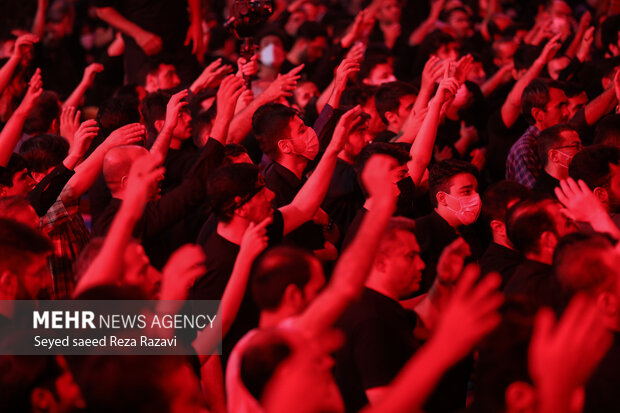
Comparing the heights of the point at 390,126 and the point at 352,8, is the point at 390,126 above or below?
above

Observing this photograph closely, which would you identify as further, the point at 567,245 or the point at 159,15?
the point at 159,15

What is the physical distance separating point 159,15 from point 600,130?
154 inches

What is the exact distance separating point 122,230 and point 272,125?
2164mm

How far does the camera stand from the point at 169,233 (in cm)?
578

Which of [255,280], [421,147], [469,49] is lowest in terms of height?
[469,49]

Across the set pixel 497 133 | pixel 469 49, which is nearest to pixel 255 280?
pixel 497 133

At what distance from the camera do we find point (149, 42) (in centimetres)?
749

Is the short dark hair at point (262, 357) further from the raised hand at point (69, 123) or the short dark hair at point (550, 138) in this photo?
the short dark hair at point (550, 138)

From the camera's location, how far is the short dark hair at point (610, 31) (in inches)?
328

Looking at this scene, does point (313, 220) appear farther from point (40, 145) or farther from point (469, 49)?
point (469, 49)

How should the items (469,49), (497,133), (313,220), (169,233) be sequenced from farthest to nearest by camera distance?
(469,49) → (497,133) → (169,233) → (313,220)

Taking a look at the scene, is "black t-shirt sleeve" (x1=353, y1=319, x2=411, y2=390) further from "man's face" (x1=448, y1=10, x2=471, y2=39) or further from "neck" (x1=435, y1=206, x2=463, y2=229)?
"man's face" (x1=448, y1=10, x2=471, y2=39)

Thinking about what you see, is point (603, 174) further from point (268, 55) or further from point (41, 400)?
point (268, 55)

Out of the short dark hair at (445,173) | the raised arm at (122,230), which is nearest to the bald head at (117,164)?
the raised arm at (122,230)
